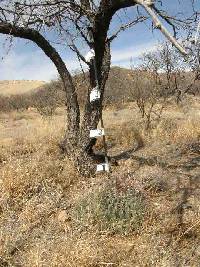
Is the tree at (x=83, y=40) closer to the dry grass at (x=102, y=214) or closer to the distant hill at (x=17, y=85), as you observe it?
the dry grass at (x=102, y=214)

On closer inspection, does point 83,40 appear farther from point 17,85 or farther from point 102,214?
point 17,85

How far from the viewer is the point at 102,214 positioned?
633 centimetres

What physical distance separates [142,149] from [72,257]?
19.9 ft

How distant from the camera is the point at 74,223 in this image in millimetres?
6426

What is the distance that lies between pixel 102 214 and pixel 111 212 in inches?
5.7

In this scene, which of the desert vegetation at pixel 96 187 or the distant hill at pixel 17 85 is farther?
the distant hill at pixel 17 85

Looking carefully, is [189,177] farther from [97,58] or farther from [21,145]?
[21,145]

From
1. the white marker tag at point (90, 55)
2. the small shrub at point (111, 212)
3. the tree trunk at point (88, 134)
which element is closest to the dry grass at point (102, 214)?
the small shrub at point (111, 212)

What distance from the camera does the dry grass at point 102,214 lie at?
548 cm

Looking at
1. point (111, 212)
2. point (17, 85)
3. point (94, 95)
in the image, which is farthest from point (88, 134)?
point (17, 85)

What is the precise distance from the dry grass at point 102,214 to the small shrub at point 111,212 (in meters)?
0.01

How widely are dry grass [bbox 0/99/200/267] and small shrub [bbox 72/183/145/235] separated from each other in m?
0.01

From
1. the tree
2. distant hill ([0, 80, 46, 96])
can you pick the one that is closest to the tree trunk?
the tree

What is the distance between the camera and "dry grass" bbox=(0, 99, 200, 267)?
548 centimetres
